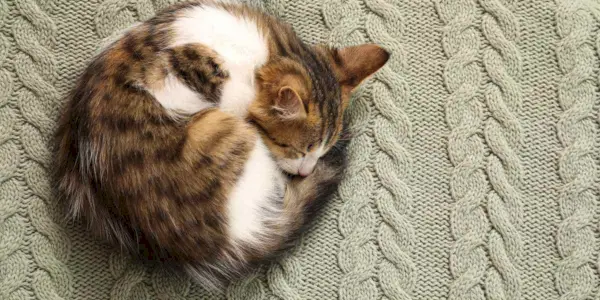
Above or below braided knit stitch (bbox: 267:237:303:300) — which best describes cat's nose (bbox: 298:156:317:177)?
above

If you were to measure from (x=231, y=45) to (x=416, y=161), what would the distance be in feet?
1.71

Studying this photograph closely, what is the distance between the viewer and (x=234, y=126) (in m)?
1.26

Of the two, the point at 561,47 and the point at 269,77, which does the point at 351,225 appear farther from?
the point at 561,47

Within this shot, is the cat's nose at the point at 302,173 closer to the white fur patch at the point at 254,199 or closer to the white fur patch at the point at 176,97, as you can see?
the white fur patch at the point at 254,199

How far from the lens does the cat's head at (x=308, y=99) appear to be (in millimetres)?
1270

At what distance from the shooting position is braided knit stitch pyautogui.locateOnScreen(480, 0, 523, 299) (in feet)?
Result: 4.54

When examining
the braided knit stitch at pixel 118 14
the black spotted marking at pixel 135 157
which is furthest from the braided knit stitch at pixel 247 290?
the braided knit stitch at pixel 118 14

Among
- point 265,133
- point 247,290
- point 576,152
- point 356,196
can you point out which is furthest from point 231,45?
point 576,152

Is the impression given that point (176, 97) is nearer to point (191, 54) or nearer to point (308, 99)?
point (191, 54)

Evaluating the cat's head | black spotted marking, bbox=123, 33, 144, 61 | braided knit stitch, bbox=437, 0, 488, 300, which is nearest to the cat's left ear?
the cat's head

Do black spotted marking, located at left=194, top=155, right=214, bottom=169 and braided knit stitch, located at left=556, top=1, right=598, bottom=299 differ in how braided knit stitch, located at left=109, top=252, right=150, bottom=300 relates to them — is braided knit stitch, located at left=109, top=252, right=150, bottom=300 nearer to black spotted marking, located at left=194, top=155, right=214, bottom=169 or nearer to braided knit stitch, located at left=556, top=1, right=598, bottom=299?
black spotted marking, located at left=194, top=155, right=214, bottom=169

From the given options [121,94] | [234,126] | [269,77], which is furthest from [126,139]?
[269,77]

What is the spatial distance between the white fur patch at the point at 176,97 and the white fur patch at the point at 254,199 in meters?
0.16

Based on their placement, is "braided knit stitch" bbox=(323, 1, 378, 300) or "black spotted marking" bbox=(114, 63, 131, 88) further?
"braided knit stitch" bbox=(323, 1, 378, 300)
